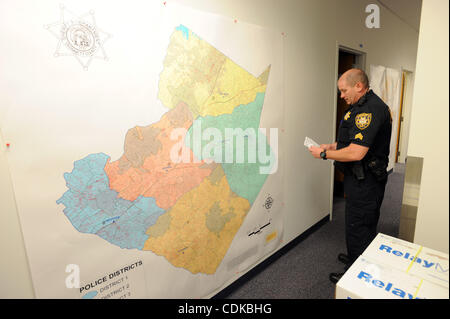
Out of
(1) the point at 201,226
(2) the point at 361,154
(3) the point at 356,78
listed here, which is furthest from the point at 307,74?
(1) the point at 201,226

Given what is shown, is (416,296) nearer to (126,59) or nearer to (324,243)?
(126,59)

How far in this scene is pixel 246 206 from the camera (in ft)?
5.62

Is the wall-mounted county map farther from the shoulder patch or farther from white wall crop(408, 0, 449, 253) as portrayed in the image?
white wall crop(408, 0, 449, 253)

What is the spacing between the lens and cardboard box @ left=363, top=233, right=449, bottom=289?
74 cm

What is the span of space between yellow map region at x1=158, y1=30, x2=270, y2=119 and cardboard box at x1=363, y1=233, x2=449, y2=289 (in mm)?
1045

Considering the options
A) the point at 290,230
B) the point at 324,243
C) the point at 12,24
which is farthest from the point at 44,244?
the point at 324,243

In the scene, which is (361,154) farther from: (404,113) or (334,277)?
(404,113)

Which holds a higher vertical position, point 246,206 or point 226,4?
point 226,4

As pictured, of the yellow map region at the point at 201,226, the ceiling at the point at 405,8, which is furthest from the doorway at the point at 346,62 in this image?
the yellow map region at the point at 201,226

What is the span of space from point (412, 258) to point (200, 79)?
124 centimetres

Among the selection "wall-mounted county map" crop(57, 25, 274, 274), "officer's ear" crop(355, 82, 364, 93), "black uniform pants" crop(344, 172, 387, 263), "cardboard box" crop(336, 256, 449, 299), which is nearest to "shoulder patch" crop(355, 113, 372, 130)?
"officer's ear" crop(355, 82, 364, 93)

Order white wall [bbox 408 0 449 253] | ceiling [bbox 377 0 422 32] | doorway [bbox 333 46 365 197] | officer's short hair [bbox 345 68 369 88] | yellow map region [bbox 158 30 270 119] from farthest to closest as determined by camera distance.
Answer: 1. ceiling [bbox 377 0 422 32]
2. doorway [bbox 333 46 365 197]
3. officer's short hair [bbox 345 68 369 88]
4. yellow map region [bbox 158 30 270 119]
5. white wall [bbox 408 0 449 253]

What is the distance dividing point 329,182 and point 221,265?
174 cm

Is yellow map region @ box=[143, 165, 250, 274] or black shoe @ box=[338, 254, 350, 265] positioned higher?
yellow map region @ box=[143, 165, 250, 274]
